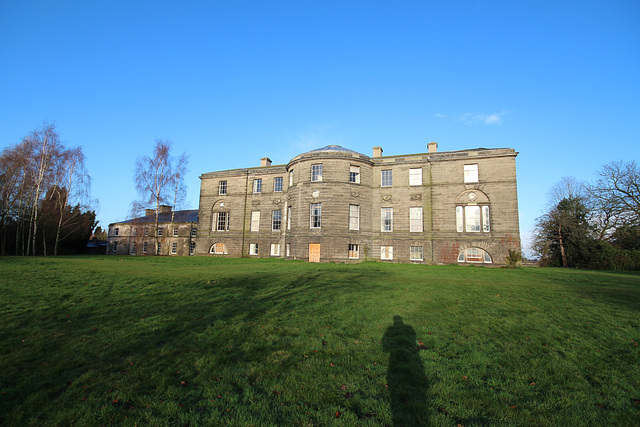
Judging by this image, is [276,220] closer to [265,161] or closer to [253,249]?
[253,249]

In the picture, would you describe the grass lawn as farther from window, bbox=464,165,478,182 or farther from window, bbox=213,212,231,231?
window, bbox=213,212,231,231

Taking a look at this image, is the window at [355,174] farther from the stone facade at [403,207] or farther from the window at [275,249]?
the window at [275,249]

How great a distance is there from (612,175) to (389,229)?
2670 centimetres

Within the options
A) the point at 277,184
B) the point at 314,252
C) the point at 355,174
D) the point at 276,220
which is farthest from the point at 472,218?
the point at 277,184

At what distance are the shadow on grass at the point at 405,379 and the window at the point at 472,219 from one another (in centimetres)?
2461

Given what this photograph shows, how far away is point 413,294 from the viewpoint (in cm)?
1159

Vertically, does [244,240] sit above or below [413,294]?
above

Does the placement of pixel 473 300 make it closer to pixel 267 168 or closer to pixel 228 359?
pixel 228 359

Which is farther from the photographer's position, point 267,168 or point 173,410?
point 267,168

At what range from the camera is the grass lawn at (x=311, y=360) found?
13.1 feet

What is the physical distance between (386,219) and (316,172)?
878cm

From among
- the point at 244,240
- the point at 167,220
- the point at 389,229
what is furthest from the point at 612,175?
the point at 167,220

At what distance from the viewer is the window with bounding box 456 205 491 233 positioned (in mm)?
28594

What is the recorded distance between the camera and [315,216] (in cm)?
2995
